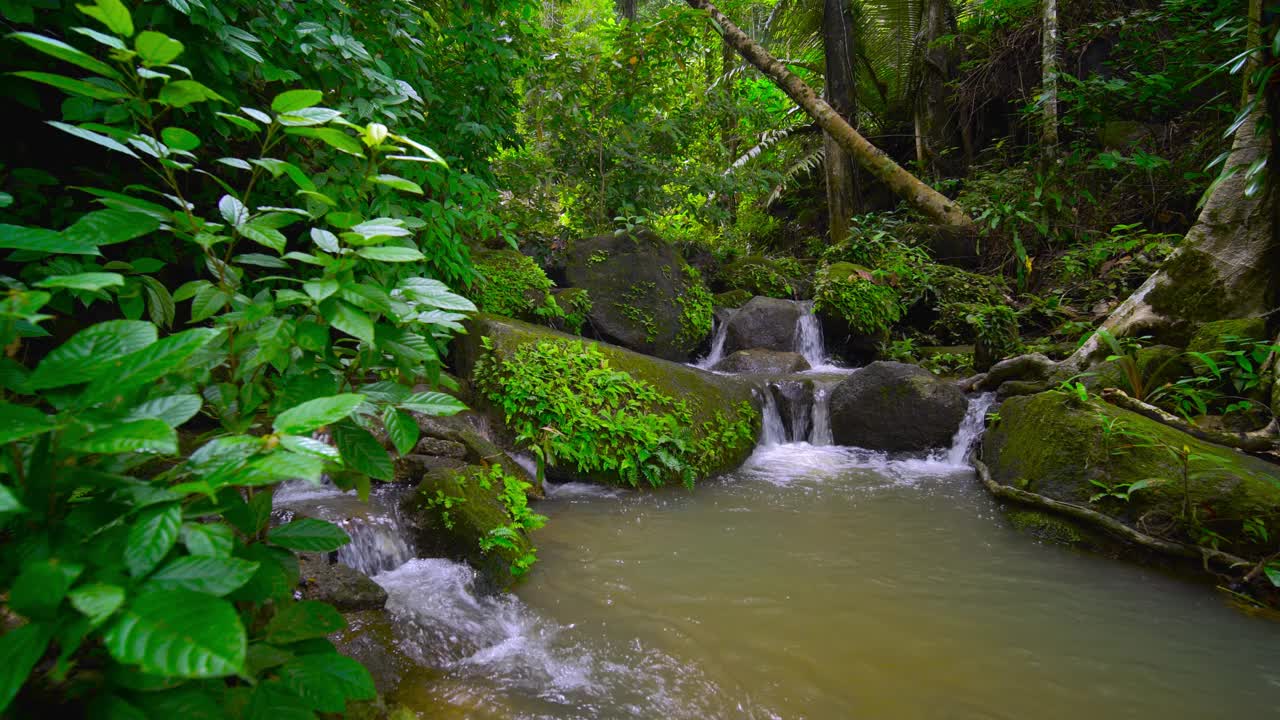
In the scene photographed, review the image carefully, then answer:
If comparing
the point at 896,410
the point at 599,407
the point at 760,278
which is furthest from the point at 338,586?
the point at 760,278

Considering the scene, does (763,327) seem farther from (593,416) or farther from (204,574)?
(204,574)

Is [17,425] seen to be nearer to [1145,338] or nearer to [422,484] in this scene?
[422,484]

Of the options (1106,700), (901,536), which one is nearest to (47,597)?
(1106,700)

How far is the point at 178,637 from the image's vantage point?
75cm

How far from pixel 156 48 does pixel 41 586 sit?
3.37ft

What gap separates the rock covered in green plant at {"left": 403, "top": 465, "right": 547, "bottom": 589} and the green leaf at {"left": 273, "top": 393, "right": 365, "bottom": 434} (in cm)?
267

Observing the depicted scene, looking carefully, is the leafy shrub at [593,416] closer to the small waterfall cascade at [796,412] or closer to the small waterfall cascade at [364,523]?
the small waterfall cascade at [796,412]

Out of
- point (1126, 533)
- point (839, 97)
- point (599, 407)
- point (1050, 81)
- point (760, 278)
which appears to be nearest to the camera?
point (1126, 533)

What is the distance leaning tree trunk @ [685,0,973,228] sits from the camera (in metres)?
9.49

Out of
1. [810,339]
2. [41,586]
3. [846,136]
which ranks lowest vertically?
[41,586]

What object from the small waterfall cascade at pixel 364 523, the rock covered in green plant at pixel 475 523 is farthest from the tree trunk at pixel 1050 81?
the small waterfall cascade at pixel 364 523

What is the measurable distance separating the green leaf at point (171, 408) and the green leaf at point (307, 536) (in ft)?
1.16

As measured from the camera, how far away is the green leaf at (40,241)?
37.6 inches

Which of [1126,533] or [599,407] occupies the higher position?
[599,407]
